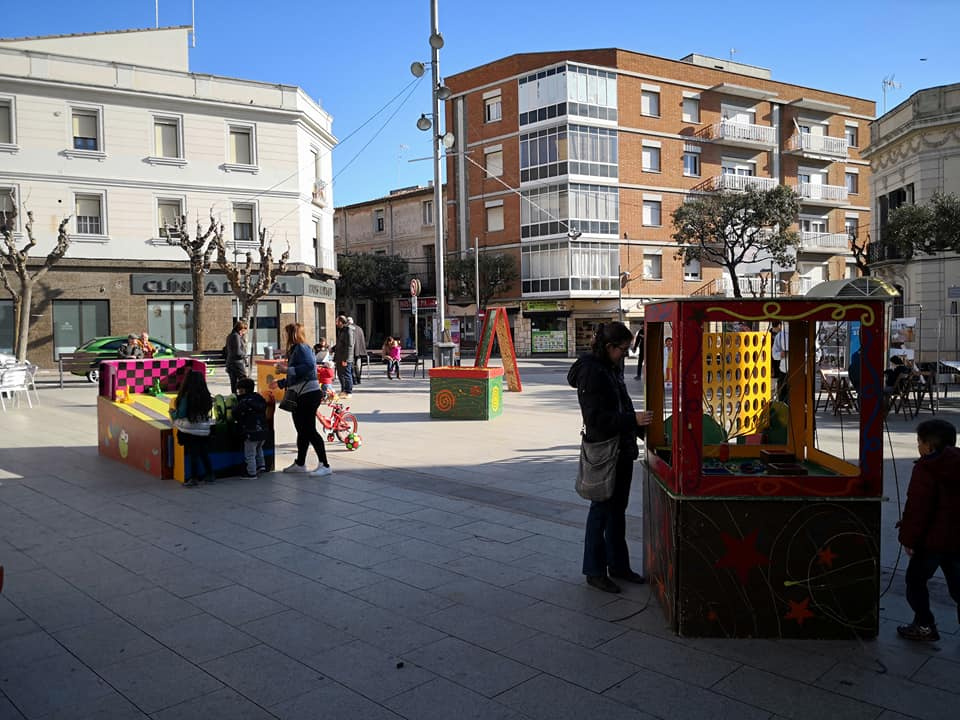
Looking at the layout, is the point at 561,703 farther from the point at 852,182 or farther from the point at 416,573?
the point at 852,182

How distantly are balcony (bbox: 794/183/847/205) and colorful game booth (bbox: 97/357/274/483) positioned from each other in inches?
1692

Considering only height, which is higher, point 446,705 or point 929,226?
point 929,226

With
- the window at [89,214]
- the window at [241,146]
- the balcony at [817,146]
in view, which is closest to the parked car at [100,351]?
the window at [89,214]

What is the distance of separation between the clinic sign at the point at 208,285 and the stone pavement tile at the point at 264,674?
89.0 ft

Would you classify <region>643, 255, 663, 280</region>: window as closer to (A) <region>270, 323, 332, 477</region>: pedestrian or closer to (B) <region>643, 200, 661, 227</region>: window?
(B) <region>643, 200, 661, 227</region>: window

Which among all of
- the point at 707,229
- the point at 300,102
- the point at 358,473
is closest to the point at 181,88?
the point at 300,102

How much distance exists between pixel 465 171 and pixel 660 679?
142 feet

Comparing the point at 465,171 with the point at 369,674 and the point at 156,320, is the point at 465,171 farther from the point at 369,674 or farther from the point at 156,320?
the point at 369,674

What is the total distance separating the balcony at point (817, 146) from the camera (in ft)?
149

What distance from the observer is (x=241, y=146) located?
3006 cm

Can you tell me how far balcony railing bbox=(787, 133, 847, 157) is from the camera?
149 ft

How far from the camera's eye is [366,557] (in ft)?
18.3

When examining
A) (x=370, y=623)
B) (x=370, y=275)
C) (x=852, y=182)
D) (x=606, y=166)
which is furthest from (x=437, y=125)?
(x=852, y=182)

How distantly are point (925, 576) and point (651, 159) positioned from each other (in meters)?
40.6
